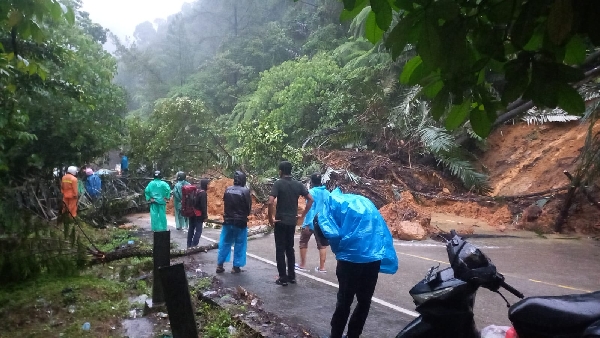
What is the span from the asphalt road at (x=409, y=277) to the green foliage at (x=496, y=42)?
11.0 feet

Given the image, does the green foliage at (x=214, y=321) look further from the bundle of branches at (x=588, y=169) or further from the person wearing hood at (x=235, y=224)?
the bundle of branches at (x=588, y=169)

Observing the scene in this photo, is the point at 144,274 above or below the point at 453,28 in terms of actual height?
below

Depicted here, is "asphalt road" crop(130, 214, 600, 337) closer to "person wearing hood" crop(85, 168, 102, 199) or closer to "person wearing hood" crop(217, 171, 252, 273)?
"person wearing hood" crop(217, 171, 252, 273)

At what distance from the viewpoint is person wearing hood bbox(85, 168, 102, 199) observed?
14.3m

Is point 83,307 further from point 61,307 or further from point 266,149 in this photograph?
point 266,149

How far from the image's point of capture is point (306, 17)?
33.6 meters

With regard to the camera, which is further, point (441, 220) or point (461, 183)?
point (461, 183)

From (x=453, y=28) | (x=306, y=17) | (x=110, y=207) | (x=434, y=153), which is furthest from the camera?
(x=306, y=17)

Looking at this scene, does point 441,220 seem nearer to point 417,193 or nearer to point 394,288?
point 417,193

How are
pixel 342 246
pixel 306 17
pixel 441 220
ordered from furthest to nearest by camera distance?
pixel 306 17
pixel 441 220
pixel 342 246

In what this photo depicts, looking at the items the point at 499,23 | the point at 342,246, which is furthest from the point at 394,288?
the point at 499,23

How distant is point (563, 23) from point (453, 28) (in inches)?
11.7

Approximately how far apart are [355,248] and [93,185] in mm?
12713

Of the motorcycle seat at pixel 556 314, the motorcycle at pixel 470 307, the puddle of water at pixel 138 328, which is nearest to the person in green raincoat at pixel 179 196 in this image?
the puddle of water at pixel 138 328
